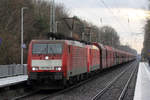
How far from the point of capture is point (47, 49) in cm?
1841

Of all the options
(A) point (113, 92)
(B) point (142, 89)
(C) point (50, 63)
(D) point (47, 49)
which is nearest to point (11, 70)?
(D) point (47, 49)

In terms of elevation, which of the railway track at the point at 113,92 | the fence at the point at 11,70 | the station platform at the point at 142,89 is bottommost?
the railway track at the point at 113,92

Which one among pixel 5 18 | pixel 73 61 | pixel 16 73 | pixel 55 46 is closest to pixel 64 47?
pixel 55 46

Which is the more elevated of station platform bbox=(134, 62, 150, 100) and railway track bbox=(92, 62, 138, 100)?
station platform bbox=(134, 62, 150, 100)

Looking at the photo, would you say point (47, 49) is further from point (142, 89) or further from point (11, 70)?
point (11, 70)

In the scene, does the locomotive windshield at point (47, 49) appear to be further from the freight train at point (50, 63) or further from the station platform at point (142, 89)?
the station platform at point (142, 89)

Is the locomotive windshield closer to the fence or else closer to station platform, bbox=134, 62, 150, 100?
station platform, bbox=134, 62, 150, 100

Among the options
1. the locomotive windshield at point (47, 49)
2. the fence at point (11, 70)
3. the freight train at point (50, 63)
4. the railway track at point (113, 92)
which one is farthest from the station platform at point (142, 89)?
the fence at point (11, 70)

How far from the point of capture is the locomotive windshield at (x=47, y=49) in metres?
18.4

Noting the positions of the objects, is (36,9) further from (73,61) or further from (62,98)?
(62,98)

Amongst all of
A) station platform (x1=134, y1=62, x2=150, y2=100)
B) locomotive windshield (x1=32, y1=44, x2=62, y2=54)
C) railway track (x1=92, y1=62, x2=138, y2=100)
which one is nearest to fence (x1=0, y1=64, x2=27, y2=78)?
railway track (x1=92, y1=62, x2=138, y2=100)

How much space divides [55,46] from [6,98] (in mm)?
4030

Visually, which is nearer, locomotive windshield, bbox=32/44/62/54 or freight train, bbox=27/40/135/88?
Result: freight train, bbox=27/40/135/88

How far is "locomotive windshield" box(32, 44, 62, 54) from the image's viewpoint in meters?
18.4
